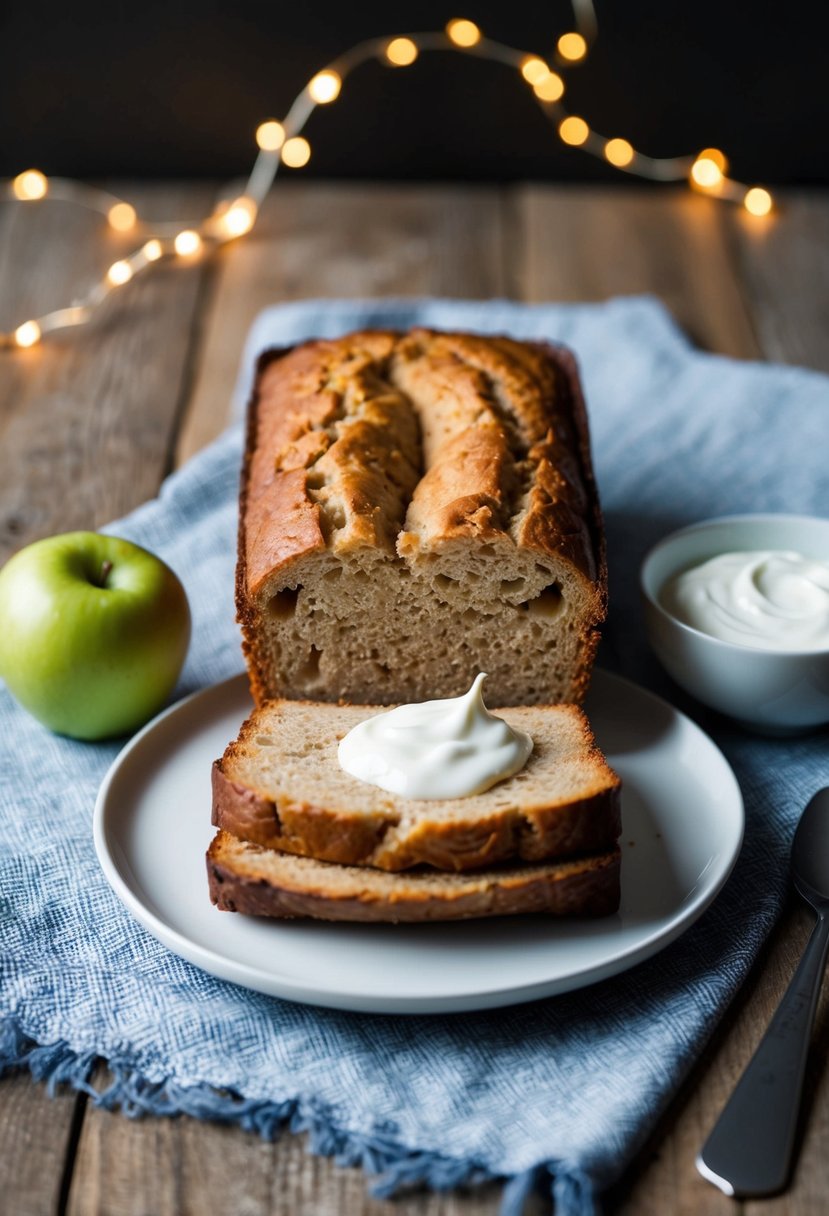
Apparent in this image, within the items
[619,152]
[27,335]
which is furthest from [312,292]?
[619,152]

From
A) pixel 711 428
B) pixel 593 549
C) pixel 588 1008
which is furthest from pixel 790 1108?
pixel 711 428

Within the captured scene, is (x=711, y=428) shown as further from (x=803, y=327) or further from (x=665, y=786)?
(x=665, y=786)

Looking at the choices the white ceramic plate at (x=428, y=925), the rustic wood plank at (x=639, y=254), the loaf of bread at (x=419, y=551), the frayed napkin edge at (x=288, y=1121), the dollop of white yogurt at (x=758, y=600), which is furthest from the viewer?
the rustic wood plank at (x=639, y=254)

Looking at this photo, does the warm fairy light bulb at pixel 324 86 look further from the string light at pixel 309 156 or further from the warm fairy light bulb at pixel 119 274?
the warm fairy light bulb at pixel 119 274

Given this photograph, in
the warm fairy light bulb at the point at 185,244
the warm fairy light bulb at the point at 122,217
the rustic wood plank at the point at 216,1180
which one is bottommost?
the rustic wood plank at the point at 216,1180

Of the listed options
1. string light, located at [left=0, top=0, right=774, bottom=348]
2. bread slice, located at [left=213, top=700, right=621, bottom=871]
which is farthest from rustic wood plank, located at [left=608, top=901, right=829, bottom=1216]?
string light, located at [left=0, top=0, right=774, bottom=348]

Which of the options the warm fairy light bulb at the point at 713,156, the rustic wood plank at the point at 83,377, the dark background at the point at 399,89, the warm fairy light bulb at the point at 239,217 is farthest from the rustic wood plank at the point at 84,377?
the warm fairy light bulb at the point at 713,156
